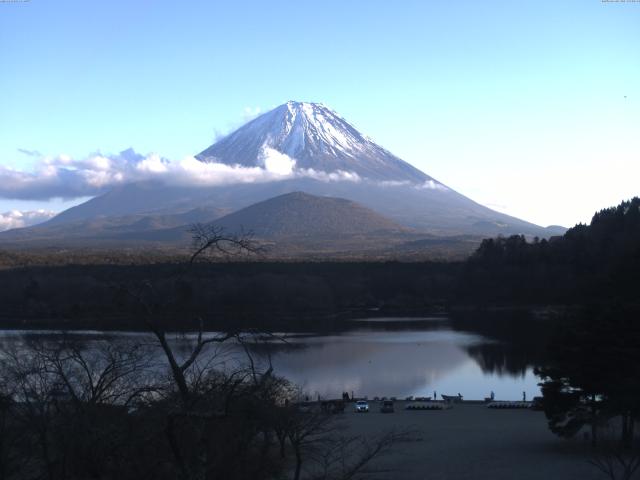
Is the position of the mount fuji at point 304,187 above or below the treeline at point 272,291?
above

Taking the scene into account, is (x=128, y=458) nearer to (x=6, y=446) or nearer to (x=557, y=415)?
(x=6, y=446)

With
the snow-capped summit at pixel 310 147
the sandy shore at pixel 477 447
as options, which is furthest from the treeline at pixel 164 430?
the snow-capped summit at pixel 310 147

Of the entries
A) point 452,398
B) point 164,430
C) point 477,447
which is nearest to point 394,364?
point 452,398

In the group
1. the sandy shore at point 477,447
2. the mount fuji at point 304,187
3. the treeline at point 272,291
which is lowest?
the sandy shore at point 477,447

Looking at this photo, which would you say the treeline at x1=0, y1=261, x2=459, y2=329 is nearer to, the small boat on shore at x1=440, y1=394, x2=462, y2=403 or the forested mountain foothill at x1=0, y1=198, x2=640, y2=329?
the forested mountain foothill at x1=0, y1=198, x2=640, y2=329

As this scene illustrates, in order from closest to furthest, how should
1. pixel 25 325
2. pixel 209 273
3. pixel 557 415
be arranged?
1. pixel 557 415
2. pixel 25 325
3. pixel 209 273

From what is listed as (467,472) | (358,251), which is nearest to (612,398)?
(467,472)

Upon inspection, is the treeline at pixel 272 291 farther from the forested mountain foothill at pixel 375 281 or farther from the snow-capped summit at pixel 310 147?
the snow-capped summit at pixel 310 147
